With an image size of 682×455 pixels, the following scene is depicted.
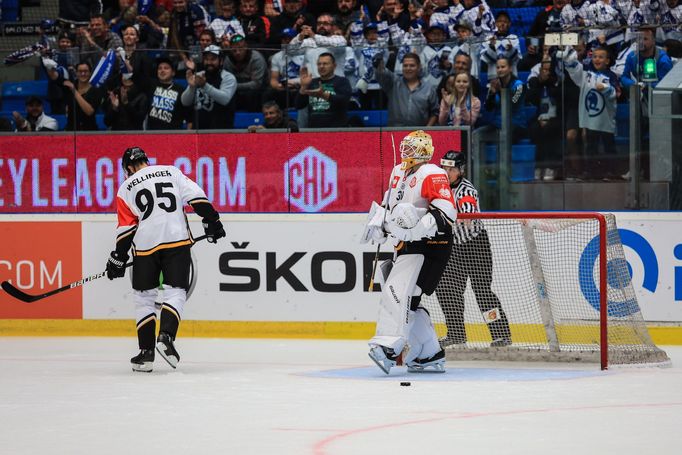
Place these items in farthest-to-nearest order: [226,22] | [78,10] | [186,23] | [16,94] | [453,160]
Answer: [78,10] → [186,23] → [226,22] → [16,94] → [453,160]

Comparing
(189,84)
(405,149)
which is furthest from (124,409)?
(189,84)

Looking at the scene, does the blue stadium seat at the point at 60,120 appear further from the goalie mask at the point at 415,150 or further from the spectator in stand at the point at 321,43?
the goalie mask at the point at 415,150

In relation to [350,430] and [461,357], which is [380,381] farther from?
[350,430]

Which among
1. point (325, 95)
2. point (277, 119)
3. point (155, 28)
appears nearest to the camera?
point (325, 95)

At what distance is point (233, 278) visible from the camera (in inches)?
364

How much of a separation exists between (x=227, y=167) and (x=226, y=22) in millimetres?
2248

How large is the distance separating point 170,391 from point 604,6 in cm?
575

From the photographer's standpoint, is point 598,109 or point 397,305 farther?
point 598,109

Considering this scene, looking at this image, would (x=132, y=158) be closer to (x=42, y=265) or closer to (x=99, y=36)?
(x=42, y=265)

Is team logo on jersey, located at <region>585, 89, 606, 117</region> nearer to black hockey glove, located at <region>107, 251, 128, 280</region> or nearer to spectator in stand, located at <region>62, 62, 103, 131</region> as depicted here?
black hockey glove, located at <region>107, 251, 128, 280</region>

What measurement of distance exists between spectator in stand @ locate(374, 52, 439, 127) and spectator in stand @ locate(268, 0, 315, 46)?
6.65 feet

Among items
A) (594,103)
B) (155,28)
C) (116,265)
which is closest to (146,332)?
(116,265)

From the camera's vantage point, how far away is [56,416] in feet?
18.2

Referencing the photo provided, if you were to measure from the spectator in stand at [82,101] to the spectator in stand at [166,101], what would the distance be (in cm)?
45
